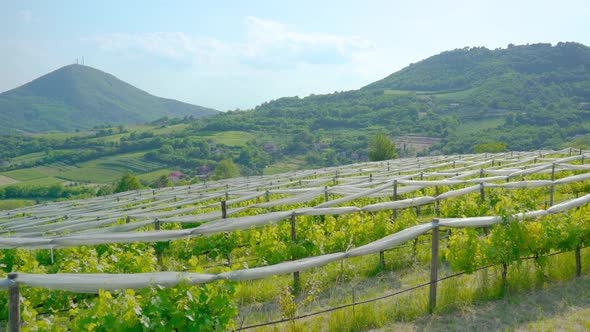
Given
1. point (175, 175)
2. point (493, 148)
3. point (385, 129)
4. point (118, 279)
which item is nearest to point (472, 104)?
point (385, 129)

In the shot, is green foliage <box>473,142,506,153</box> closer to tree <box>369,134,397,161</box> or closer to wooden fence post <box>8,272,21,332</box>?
tree <box>369,134,397,161</box>

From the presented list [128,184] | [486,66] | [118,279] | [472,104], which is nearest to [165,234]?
[118,279]

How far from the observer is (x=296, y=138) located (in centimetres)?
8981

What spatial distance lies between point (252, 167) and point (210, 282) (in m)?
70.5

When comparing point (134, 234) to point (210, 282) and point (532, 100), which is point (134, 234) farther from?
point (532, 100)

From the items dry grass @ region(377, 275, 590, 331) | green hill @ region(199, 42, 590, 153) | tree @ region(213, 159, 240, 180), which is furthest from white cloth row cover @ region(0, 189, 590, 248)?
green hill @ region(199, 42, 590, 153)

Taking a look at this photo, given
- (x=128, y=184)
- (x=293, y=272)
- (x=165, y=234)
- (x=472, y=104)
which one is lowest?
(x=128, y=184)

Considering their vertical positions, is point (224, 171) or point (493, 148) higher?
point (493, 148)

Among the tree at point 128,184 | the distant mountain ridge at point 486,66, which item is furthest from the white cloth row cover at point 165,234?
the distant mountain ridge at point 486,66

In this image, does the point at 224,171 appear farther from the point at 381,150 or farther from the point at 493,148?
the point at 493,148

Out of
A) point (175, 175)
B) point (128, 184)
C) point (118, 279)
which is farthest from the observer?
point (175, 175)

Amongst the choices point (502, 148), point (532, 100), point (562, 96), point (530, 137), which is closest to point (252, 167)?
point (502, 148)

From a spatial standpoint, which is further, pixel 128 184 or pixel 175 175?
pixel 175 175

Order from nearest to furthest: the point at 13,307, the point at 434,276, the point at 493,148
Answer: the point at 13,307 < the point at 434,276 < the point at 493,148
